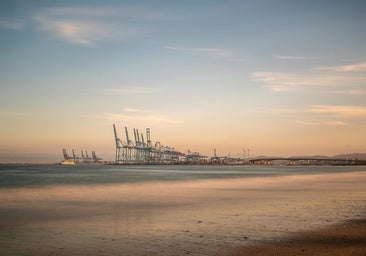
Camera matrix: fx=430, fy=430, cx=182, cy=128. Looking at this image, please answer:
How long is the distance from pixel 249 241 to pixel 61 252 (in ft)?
16.4

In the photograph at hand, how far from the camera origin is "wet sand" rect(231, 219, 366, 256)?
408 inches

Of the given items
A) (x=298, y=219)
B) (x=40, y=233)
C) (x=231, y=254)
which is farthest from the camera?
(x=298, y=219)

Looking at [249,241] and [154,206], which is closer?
[249,241]

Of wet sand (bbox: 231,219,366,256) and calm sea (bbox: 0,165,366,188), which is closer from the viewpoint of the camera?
wet sand (bbox: 231,219,366,256)

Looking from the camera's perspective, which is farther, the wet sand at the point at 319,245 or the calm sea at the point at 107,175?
the calm sea at the point at 107,175

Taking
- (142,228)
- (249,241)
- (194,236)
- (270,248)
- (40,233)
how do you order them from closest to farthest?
(270,248)
(249,241)
(194,236)
(40,233)
(142,228)

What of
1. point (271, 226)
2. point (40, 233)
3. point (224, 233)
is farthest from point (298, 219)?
point (40, 233)

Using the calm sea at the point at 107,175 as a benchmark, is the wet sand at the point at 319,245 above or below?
above

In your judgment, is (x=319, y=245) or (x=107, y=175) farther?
(x=107, y=175)

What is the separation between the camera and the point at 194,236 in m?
12.8

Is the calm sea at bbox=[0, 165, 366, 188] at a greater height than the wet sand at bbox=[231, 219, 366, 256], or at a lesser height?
lesser

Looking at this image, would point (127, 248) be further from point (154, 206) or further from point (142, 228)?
point (154, 206)

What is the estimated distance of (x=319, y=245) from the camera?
37.1ft

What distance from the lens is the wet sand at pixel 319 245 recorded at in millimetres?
10352
